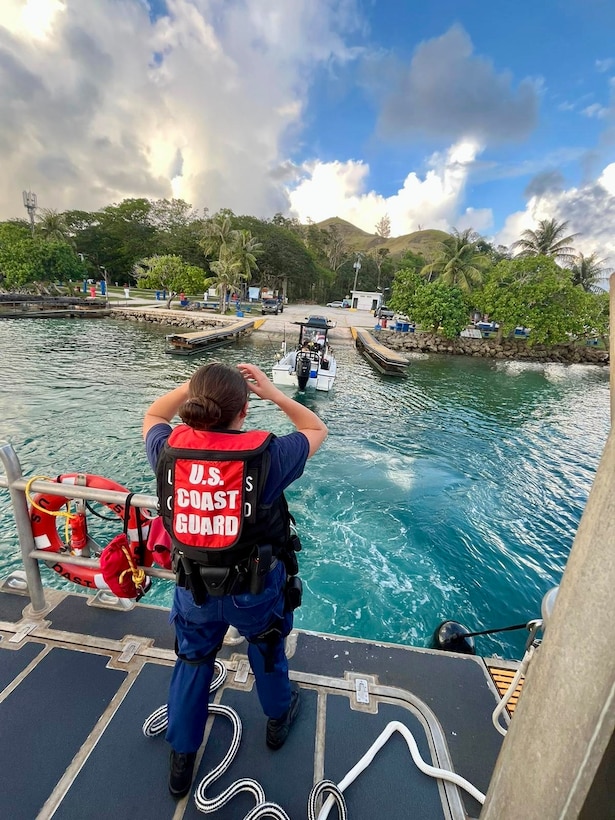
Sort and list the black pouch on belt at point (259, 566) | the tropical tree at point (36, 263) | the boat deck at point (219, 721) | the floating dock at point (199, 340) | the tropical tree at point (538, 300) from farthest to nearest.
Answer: the tropical tree at point (36, 263) < the tropical tree at point (538, 300) < the floating dock at point (199, 340) < the boat deck at point (219, 721) < the black pouch on belt at point (259, 566)

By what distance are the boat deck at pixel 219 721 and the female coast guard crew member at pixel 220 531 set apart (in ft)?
0.87

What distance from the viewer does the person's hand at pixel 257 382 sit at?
1.76 metres

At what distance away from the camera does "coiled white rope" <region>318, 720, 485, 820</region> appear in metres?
1.70

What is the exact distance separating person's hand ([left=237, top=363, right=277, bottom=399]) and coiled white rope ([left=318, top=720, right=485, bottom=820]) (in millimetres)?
1856

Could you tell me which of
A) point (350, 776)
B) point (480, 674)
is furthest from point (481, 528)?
point (350, 776)

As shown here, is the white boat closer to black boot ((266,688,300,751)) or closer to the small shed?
black boot ((266,688,300,751))

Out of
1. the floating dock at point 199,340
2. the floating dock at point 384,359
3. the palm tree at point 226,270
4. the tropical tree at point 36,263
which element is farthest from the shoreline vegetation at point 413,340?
the palm tree at point 226,270

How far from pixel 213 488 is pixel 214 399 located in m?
0.35

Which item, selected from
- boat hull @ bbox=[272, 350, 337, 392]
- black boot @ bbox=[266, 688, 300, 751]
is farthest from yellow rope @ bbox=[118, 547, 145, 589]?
boat hull @ bbox=[272, 350, 337, 392]

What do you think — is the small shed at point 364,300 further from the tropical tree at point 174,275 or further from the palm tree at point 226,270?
the tropical tree at point 174,275

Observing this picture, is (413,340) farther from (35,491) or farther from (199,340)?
(35,491)

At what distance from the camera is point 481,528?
21.2ft

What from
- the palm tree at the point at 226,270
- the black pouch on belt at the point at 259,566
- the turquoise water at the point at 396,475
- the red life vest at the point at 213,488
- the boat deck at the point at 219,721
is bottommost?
the turquoise water at the point at 396,475

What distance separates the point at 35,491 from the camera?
2133 millimetres
